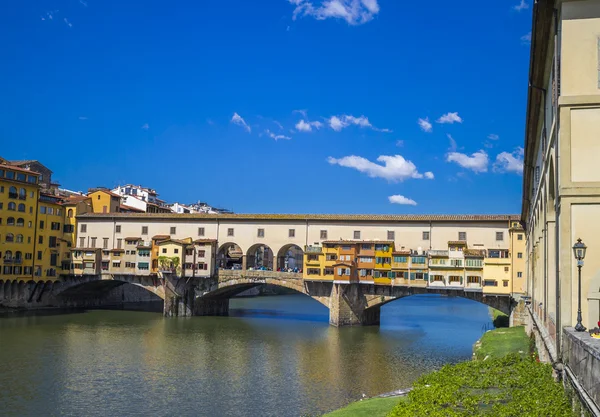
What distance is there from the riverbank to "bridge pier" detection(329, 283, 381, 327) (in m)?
28.1

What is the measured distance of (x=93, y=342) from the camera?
129 feet

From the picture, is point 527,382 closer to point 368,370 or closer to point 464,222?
point 368,370

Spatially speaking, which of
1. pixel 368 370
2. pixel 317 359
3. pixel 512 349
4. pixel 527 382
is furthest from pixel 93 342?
pixel 527 382

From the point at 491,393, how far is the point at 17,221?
53588mm

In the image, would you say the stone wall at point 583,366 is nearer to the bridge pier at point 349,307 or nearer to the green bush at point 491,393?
the green bush at point 491,393

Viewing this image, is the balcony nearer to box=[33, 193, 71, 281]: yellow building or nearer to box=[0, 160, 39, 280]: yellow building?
box=[33, 193, 71, 281]: yellow building

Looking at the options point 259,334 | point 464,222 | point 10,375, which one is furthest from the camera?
point 464,222

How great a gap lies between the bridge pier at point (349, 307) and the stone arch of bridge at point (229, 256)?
11.6 metres

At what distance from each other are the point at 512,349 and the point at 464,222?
27.5 meters

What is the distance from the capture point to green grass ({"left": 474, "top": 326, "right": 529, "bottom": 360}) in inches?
1010

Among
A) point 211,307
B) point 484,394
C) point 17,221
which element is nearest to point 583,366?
point 484,394

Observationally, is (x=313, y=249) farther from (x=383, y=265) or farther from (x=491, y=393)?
(x=491, y=393)

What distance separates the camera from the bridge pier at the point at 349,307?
→ 169 ft

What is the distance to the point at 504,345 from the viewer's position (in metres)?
28.1
